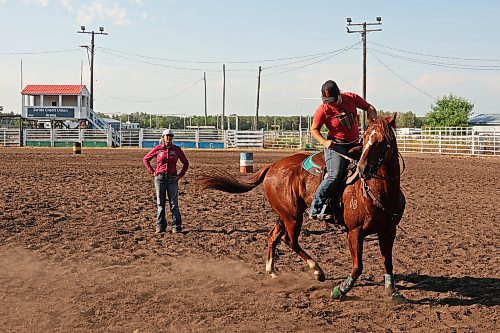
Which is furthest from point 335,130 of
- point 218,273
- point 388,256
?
point 218,273

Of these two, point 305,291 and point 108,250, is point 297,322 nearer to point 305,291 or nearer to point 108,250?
point 305,291

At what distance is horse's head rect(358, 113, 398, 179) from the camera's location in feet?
20.0

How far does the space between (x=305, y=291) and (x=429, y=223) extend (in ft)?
16.4

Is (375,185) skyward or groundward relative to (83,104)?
groundward

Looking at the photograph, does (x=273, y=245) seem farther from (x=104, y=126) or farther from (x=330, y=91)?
(x=104, y=126)

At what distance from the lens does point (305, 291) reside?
6.81 meters

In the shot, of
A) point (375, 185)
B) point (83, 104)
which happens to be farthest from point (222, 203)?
point (83, 104)

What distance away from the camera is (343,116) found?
6.76 m

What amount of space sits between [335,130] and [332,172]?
483mm

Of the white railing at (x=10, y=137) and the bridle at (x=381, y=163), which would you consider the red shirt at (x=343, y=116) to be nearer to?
the bridle at (x=381, y=163)

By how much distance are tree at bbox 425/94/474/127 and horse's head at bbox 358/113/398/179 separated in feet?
237

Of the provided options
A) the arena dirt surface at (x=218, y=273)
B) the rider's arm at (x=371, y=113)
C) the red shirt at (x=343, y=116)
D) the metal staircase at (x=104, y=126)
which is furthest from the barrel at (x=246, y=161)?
the metal staircase at (x=104, y=126)

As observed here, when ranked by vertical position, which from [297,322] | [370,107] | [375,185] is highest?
[370,107]

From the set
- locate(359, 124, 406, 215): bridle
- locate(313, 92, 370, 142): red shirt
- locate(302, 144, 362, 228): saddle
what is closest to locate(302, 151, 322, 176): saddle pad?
locate(302, 144, 362, 228): saddle
